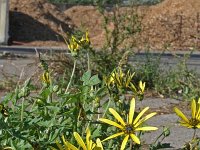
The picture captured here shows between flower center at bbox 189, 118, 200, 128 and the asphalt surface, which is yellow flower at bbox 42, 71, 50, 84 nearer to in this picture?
the asphalt surface

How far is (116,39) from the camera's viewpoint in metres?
7.78

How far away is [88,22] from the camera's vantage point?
25.2m

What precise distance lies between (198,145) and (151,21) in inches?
802

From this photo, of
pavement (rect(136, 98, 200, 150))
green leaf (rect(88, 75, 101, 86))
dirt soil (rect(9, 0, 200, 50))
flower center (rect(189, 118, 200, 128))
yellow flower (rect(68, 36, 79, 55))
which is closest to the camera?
flower center (rect(189, 118, 200, 128))

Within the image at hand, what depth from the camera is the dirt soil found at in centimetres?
2177

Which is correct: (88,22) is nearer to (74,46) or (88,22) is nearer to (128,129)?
(74,46)

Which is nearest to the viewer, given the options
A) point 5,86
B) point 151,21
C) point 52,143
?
point 52,143

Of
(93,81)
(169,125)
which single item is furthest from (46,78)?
(169,125)

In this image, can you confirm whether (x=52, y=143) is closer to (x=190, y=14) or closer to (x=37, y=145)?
(x=37, y=145)

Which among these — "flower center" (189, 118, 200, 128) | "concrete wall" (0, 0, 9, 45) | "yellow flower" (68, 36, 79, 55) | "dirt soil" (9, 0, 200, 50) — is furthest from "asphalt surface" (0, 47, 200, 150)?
"dirt soil" (9, 0, 200, 50)

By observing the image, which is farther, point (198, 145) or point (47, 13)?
point (47, 13)

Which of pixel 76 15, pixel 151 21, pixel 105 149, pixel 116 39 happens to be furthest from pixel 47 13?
pixel 105 149

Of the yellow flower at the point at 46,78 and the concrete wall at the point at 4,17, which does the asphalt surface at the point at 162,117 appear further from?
the concrete wall at the point at 4,17

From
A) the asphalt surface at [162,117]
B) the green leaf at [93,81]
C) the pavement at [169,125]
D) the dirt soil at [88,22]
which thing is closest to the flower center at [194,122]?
the asphalt surface at [162,117]
